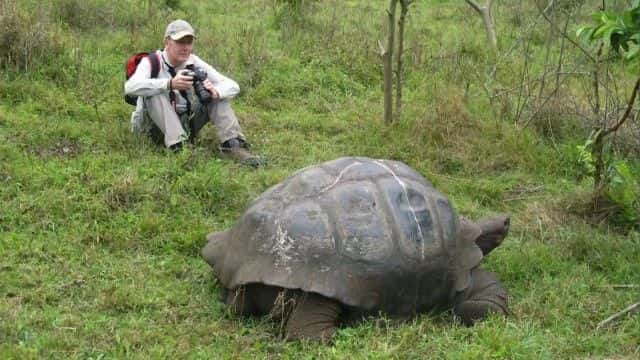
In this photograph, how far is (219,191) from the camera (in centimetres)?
557

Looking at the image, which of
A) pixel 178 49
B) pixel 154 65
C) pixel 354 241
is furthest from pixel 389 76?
pixel 354 241

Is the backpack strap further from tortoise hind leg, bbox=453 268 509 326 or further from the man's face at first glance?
tortoise hind leg, bbox=453 268 509 326

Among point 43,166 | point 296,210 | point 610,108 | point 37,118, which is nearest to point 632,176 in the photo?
point 610,108

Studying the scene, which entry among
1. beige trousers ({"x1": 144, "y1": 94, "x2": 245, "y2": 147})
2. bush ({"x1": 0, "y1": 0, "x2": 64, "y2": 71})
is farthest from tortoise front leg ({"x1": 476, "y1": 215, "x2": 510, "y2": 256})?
bush ({"x1": 0, "y1": 0, "x2": 64, "y2": 71})

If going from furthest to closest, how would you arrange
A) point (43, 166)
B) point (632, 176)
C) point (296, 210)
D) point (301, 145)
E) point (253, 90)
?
point (253, 90), point (301, 145), point (43, 166), point (632, 176), point (296, 210)

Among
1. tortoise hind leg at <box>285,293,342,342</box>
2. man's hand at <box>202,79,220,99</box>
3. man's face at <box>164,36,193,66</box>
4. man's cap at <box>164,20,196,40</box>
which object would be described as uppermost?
man's cap at <box>164,20,196,40</box>

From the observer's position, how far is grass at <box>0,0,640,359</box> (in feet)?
12.9

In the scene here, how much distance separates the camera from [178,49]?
6250 mm

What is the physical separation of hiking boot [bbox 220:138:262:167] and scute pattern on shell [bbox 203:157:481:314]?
190 centimetres

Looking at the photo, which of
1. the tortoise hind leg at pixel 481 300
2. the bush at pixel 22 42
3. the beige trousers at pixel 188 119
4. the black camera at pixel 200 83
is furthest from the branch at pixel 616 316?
the bush at pixel 22 42

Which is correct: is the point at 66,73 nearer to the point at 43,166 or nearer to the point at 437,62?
the point at 43,166

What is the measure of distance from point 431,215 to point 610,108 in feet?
10.8

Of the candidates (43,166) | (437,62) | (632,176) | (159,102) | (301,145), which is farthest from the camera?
(437,62)

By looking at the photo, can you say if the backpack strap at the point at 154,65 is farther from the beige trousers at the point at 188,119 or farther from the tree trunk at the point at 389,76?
the tree trunk at the point at 389,76
